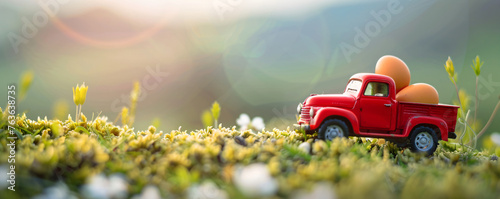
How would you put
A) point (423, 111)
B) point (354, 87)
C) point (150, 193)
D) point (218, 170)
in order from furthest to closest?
point (354, 87)
point (423, 111)
point (218, 170)
point (150, 193)

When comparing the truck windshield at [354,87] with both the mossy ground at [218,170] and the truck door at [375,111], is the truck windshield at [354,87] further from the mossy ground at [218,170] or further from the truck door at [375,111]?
the mossy ground at [218,170]

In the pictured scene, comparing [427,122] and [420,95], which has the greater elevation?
[420,95]

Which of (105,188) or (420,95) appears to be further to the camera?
(420,95)

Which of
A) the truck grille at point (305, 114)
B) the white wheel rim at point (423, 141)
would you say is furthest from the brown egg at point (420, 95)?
the truck grille at point (305, 114)

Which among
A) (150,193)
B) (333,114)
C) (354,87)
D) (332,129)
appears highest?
(354,87)

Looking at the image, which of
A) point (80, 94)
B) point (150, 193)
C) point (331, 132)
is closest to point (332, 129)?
point (331, 132)

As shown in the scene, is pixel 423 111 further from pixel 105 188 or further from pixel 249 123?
pixel 105 188
